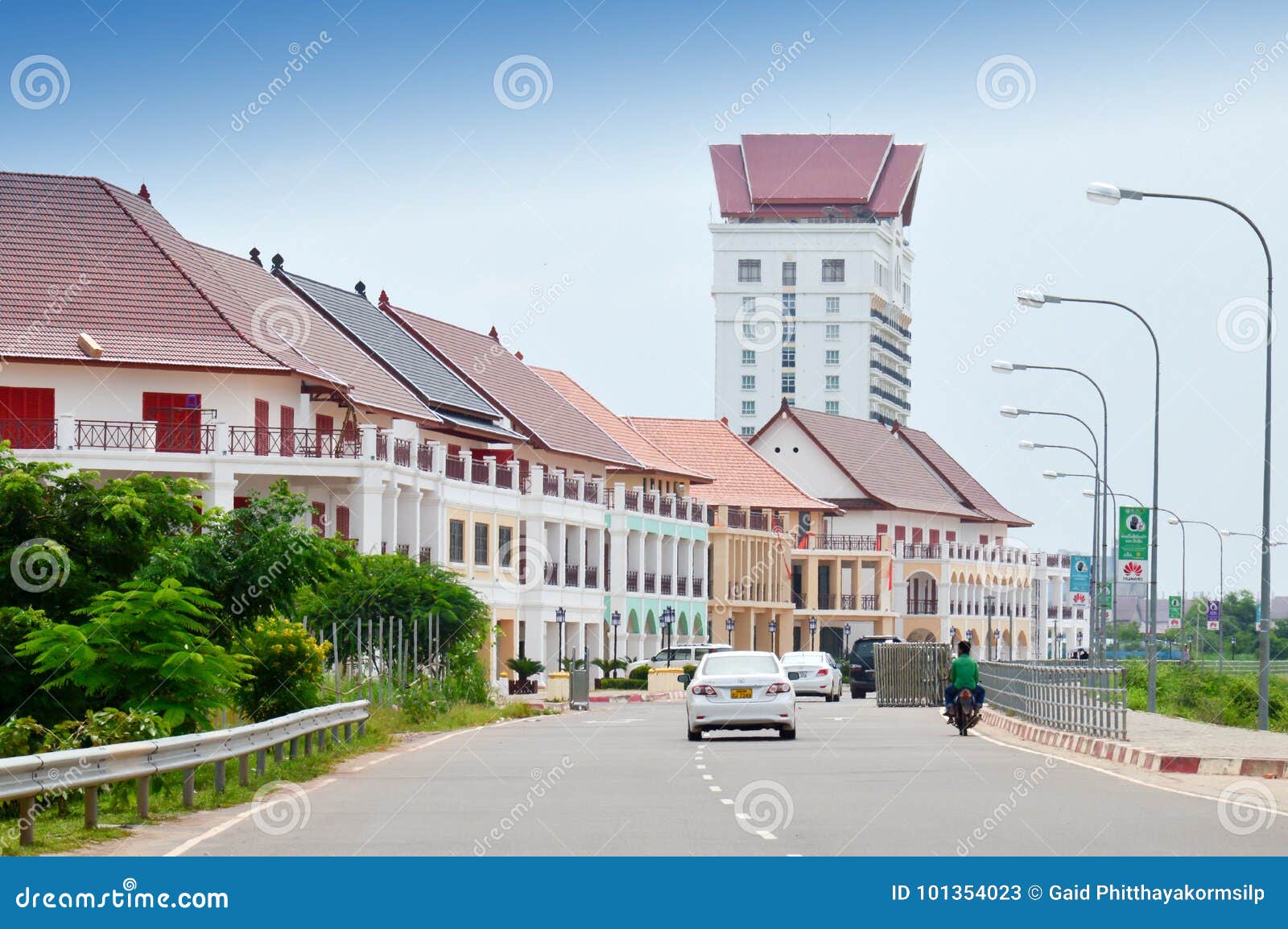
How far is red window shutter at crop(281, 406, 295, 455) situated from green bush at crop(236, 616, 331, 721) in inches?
1007

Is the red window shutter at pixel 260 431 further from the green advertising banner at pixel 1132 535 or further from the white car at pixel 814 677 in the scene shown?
A: the green advertising banner at pixel 1132 535

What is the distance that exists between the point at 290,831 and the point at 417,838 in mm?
1205

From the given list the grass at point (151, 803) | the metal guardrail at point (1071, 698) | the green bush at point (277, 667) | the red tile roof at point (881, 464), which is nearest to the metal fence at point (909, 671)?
the metal guardrail at point (1071, 698)

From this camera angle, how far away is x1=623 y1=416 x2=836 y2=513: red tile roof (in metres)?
110

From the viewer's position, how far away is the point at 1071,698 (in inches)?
1323

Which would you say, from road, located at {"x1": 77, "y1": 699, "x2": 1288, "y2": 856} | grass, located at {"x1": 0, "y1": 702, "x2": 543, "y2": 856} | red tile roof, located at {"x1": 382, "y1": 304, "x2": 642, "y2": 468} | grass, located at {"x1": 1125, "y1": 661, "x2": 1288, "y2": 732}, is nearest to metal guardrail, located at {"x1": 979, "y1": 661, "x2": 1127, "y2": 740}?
road, located at {"x1": 77, "y1": 699, "x2": 1288, "y2": 856}

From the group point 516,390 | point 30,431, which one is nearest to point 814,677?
point 30,431

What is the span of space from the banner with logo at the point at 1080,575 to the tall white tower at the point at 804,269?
8740 cm

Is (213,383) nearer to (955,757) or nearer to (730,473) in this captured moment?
(955,757)

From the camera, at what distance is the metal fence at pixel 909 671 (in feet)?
188

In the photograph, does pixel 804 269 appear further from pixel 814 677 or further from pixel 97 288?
pixel 97 288

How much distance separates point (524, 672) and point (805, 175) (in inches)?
3424

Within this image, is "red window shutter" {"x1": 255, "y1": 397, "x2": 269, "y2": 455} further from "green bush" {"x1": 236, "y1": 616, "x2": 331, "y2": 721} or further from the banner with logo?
"green bush" {"x1": 236, "y1": 616, "x2": 331, "y2": 721}
